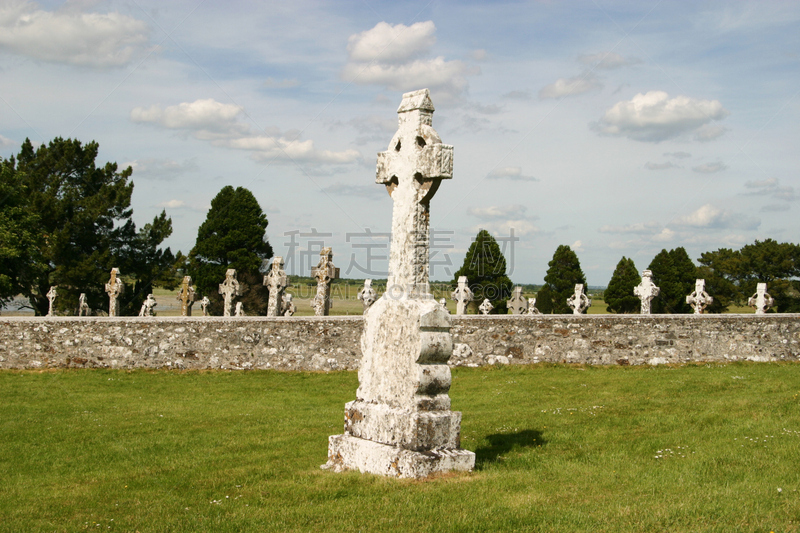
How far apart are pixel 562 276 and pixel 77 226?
30.1 meters

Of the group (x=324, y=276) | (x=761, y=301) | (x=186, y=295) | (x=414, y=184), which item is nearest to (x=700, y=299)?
(x=761, y=301)

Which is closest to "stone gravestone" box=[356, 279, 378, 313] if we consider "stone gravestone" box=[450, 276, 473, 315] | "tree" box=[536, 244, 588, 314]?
"stone gravestone" box=[450, 276, 473, 315]

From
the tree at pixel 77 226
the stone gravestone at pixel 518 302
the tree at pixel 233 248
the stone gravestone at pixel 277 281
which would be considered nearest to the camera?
Answer: the stone gravestone at pixel 277 281

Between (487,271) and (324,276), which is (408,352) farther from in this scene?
(487,271)

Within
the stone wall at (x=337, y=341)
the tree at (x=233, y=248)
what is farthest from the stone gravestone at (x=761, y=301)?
the tree at (x=233, y=248)

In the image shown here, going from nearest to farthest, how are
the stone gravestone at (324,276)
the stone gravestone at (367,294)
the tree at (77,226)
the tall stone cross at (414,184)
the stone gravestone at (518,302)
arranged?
the tall stone cross at (414,184) → the stone gravestone at (367,294) → the stone gravestone at (324,276) → the stone gravestone at (518,302) → the tree at (77,226)

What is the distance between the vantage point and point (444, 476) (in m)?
6.49

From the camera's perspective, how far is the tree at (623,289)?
1726 inches

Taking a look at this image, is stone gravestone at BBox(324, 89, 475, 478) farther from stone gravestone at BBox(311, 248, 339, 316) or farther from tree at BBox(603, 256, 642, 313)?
tree at BBox(603, 256, 642, 313)

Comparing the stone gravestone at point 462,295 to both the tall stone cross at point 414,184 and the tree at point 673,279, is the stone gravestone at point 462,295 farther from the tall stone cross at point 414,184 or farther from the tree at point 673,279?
the tree at point 673,279

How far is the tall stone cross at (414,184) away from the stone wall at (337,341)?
32.7 ft

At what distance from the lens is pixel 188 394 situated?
14219mm

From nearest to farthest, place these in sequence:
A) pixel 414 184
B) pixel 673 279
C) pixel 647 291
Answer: pixel 414 184 → pixel 647 291 → pixel 673 279

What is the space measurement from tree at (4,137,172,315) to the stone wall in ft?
71.5
